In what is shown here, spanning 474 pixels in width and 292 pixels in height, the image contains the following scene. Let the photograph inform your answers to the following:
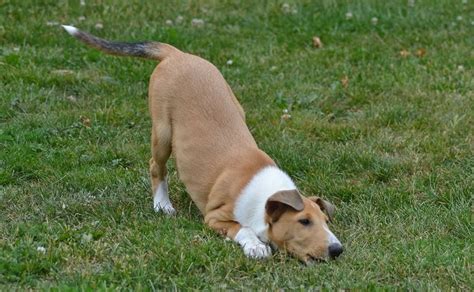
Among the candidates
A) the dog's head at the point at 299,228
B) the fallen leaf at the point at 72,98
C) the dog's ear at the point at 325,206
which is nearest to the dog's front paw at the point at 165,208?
the dog's head at the point at 299,228

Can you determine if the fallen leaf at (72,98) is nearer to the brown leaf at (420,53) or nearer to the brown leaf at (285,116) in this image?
the brown leaf at (285,116)

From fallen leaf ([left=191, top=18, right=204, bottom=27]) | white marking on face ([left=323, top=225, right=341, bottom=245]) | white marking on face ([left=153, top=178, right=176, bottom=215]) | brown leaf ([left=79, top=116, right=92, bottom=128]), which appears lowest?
fallen leaf ([left=191, top=18, right=204, bottom=27])

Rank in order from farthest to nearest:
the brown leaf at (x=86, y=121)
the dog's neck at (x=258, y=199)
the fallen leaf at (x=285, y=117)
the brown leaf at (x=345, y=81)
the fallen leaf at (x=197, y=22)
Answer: the fallen leaf at (x=197, y=22) → the brown leaf at (x=345, y=81) → the fallen leaf at (x=285, y=117) → the brown leaf at (x=86, y=121) → the dog's neck at (x=258, y=199)

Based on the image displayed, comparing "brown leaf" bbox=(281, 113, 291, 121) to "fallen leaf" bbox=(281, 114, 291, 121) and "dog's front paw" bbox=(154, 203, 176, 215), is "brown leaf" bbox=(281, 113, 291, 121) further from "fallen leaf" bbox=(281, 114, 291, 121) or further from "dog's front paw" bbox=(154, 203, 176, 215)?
"dog's front paw" bbox=(154, 203, 176, 215)

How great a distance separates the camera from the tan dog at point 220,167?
19.1 ft

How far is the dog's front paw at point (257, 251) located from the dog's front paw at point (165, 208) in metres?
1.01

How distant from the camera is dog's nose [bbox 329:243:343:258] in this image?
5.68 m

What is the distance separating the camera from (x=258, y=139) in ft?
26.7

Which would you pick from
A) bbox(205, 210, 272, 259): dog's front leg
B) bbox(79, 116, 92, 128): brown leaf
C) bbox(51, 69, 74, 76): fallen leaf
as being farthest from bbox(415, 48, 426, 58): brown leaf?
bbox(205, 210, 272, 259): dog's front leg

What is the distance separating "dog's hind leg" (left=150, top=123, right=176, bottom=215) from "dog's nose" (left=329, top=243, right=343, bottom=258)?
1481 mm

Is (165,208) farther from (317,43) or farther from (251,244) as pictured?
(317,43)

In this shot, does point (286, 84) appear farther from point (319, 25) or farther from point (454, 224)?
point (454, 224)

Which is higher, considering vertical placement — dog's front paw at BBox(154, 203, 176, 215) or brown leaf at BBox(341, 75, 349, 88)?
dog's front paw at BBox(154, 203, 176, 215)

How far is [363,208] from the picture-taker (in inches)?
263
